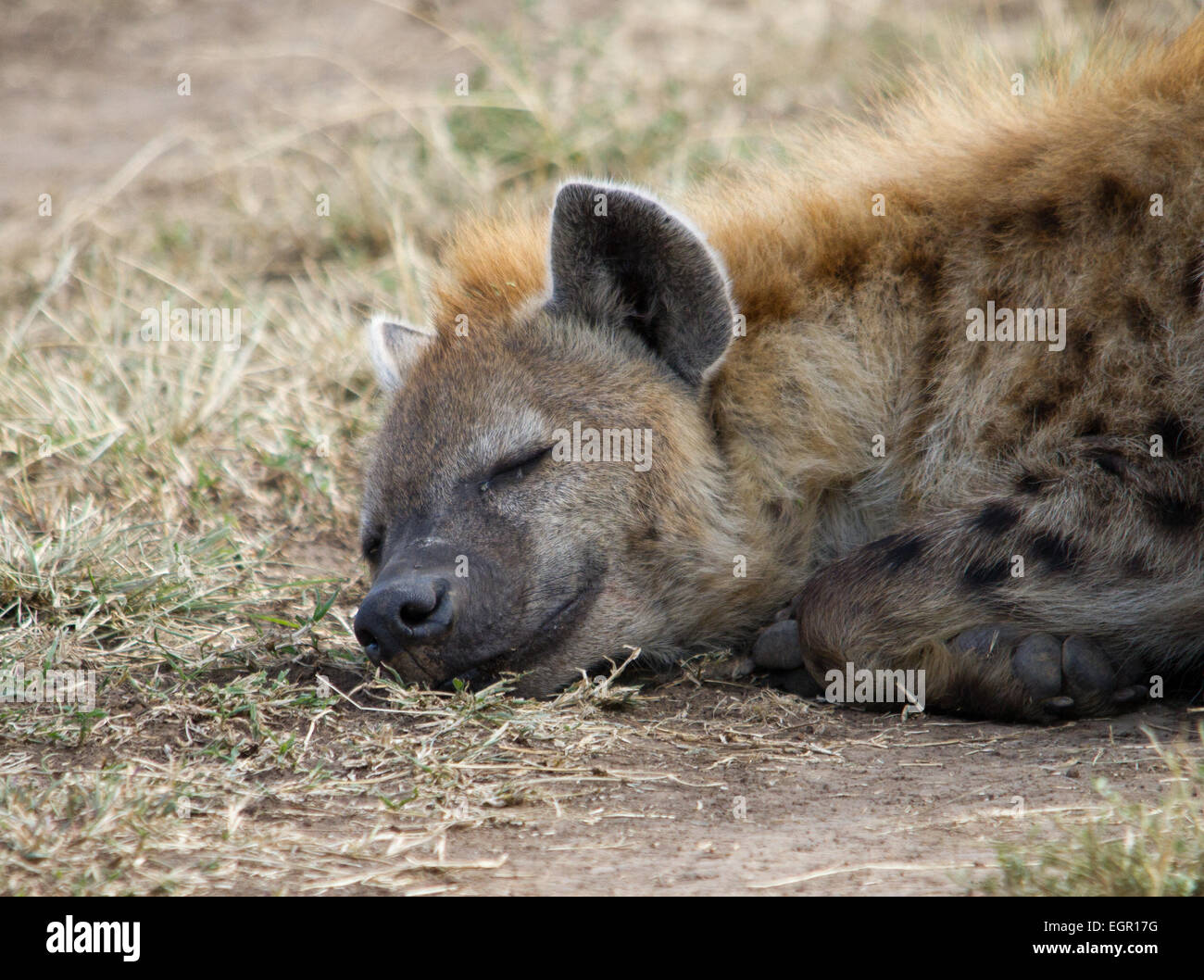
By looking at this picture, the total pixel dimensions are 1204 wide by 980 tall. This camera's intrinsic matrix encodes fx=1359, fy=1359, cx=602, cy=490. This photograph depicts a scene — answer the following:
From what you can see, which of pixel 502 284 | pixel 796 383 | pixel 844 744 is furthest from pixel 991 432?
pixel 502 284

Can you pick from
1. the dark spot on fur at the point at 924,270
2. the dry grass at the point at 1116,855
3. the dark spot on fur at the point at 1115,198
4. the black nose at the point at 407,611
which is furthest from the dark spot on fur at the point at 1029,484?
the black nose at the point at 407,611

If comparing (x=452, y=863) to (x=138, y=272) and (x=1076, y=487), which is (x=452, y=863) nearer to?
(x=1076, y=487)

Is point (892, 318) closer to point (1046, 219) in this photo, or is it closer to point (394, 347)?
point (1046, 219)

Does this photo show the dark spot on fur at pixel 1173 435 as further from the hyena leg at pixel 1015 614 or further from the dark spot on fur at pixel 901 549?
the dark spot on fur at pixel 901 549

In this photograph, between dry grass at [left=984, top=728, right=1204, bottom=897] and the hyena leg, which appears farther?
the hyena leg

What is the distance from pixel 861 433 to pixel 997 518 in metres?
0.35

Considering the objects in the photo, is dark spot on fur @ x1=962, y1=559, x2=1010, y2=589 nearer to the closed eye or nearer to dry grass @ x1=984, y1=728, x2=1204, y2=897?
dry grass @ x1=984, y1=728, x2=1204, y2=897

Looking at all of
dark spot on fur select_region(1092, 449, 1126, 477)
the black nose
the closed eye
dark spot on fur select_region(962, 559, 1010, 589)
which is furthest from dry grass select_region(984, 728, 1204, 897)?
the closed eye

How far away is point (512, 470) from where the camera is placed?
269 cm

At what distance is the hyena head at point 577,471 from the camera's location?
2.60 meters

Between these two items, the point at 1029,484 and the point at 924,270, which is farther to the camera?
the point at 924,270

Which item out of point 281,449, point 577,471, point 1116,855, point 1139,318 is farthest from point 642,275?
point 281,449

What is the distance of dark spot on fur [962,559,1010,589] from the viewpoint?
2.49 metres

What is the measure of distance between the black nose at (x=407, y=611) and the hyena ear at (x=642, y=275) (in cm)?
70
